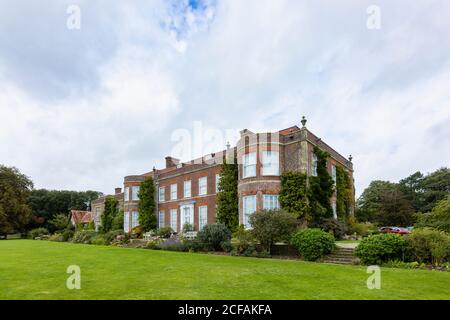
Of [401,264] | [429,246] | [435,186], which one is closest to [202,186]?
[401,264]

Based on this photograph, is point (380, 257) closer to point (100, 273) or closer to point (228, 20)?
point (100, 273)

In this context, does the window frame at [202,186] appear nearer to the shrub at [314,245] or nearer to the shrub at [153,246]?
the shrub at [153,246]

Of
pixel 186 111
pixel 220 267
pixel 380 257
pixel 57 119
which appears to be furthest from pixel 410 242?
pixel 57 119

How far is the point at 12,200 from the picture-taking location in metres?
43.5

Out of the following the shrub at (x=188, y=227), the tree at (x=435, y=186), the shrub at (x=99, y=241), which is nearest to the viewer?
the shrub at (x=99, y=241)

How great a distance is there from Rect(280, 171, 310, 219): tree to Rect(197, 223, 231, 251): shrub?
481 centimetres

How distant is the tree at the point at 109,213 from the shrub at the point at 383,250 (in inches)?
1272

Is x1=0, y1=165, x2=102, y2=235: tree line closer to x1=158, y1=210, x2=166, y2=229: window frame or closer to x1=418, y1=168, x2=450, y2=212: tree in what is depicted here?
x1=158, y1=210, x2=166, y2=229: window frame

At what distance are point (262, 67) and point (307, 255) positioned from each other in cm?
981

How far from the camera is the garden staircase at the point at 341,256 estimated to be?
1360cm

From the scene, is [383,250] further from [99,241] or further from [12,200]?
[12,200]

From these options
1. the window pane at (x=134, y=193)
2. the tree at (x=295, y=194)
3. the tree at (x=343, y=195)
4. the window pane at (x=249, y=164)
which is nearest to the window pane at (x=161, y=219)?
the window pane at (x=134, y=193)

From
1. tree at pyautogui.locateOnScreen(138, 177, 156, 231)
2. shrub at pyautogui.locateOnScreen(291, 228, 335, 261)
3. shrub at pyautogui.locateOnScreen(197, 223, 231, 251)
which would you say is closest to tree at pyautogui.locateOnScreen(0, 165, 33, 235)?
tree at pyautogui.locateOnScreen(138, 177, 156, 231)

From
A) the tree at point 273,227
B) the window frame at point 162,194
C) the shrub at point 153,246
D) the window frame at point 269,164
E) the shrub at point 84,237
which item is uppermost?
the window frame at point 269,164
